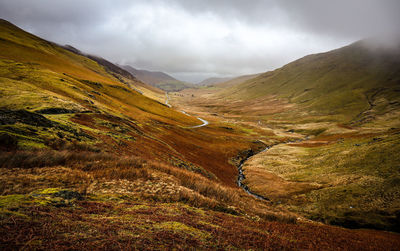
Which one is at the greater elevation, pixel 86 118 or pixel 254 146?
pixel 86 118

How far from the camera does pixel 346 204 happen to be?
3073 centimetres

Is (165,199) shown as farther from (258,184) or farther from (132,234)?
(258,184)

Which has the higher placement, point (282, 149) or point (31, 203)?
point (31, 203)

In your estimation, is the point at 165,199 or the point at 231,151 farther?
the point at 231,151

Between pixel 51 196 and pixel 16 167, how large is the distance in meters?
5.28

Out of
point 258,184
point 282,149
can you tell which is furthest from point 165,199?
point 282,149

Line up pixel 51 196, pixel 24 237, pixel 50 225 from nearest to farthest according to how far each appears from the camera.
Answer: pixel 24 237 → pixel 50 225 → pixel 51 196

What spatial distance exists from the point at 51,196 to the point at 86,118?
31.8 meters

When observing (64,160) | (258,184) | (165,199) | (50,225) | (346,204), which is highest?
(50,225)

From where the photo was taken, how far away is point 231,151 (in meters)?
72.9

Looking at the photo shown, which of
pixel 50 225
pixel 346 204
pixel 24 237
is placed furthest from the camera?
pixel 346 204

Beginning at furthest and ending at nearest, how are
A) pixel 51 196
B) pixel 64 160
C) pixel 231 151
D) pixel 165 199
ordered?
pixel 231 151 < pixel 64 160 < pixel 165 199 < pixel 51 196

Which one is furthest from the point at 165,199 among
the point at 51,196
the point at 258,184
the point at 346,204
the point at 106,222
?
the point at 258,184

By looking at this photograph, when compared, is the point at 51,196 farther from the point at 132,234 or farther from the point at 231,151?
the point at 231,151
